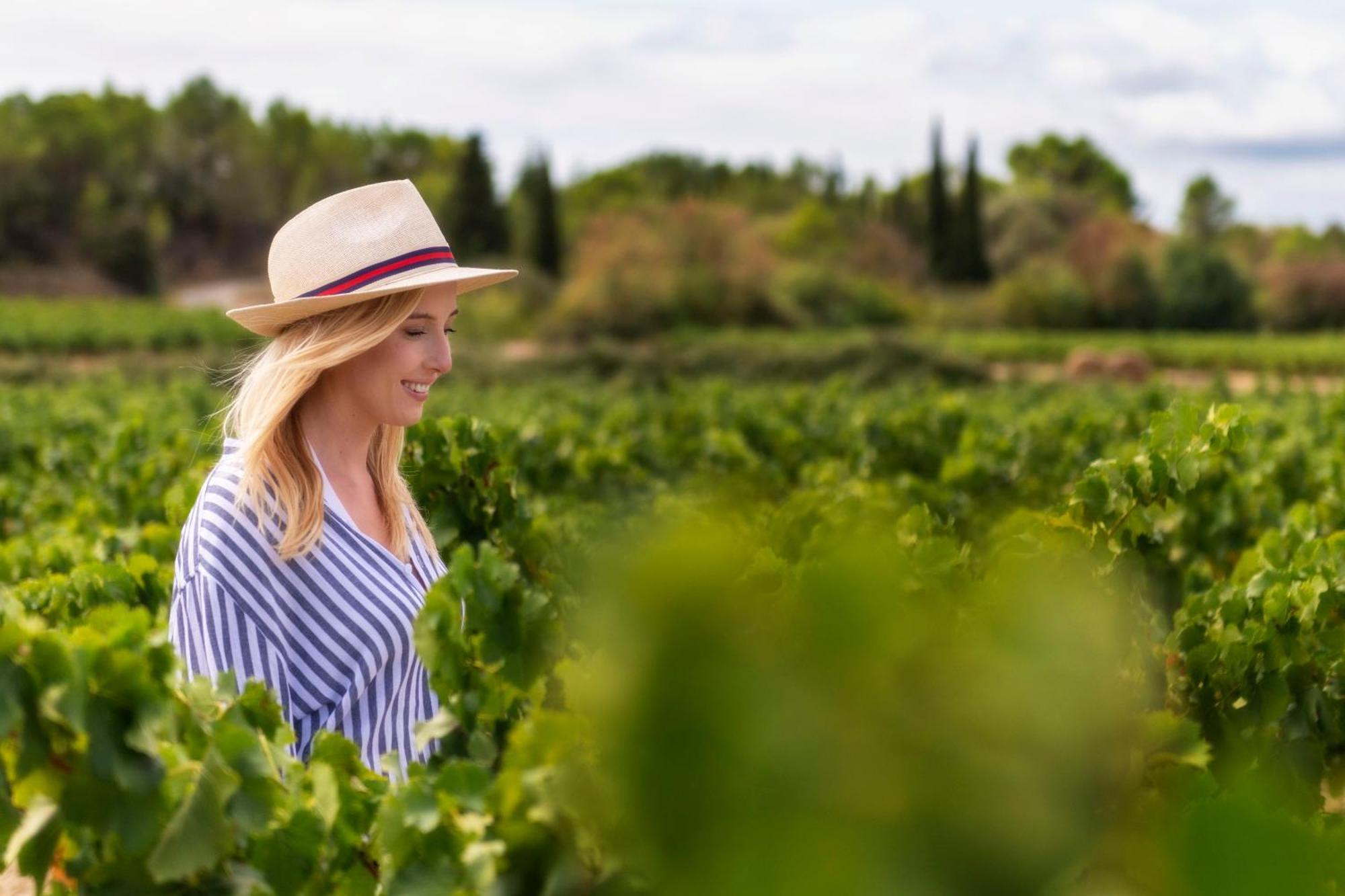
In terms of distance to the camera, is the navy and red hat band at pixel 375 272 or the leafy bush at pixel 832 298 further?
the leafy bush at pixel 832 298

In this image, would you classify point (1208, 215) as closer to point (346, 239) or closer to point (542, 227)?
point (542, 227)

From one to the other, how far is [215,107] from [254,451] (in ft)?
360

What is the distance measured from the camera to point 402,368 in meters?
2.71

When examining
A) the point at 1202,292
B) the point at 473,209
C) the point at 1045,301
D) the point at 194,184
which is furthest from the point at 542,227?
the point at 194,184

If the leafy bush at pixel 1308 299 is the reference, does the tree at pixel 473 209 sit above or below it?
above

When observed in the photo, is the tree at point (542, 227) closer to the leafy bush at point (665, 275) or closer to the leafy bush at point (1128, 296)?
the leafy bush at point (665, 275)

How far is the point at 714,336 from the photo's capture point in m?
42.2

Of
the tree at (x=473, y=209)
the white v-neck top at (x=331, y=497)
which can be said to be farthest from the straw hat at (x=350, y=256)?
the tree at (x=473, y=209)

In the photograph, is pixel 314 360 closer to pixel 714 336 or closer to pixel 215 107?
pixel 714 336

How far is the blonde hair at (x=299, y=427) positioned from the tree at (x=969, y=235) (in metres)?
57.5

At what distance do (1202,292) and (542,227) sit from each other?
3017cm

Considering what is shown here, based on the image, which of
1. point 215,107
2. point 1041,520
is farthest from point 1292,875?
point 215,107

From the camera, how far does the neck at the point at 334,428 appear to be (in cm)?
273

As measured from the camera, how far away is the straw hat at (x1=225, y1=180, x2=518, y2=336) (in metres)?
2.69
